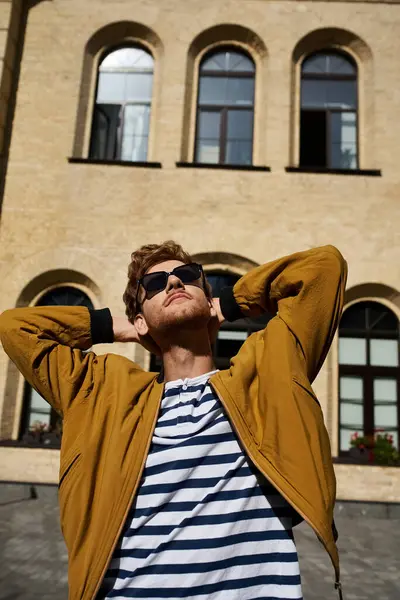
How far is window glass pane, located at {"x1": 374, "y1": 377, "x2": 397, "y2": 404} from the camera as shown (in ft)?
28.3

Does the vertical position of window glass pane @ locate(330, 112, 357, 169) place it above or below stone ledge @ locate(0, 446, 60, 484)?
above

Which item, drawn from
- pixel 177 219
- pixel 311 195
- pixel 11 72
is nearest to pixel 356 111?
pixel 311 195

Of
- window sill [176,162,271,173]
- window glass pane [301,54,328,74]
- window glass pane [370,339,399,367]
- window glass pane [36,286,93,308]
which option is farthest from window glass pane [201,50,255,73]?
window glass pane [370,339,399,367]

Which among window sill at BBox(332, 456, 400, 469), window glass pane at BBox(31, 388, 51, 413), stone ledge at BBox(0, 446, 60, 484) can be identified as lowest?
stone ledge at BBox(0, 446, 60, 484)

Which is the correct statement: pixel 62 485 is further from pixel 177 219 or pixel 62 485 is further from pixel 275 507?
pixel 177 219

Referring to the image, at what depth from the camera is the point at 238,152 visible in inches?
376

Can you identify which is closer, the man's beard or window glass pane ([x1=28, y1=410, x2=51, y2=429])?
the man's beard

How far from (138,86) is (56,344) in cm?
934

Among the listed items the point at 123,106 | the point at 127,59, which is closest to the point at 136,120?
the point at 123,106

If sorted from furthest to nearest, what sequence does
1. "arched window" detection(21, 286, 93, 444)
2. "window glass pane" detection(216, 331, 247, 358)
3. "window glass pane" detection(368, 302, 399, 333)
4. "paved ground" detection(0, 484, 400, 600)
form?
"window glass pane" detection(368, 302, 399, 333) → "window glass pane" detection(216, 331, 247, 358) → "arched window" detection(21, 286, 93, 444) → "paved ground" detection(0, 484, 400, 600)

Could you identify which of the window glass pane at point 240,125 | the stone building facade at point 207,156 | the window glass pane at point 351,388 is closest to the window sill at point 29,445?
the stone building facade at point 207,156

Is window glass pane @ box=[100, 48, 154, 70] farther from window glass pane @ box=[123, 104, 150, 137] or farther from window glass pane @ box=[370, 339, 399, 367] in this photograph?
window glass pane @ box=[370, 339, 399, 367]

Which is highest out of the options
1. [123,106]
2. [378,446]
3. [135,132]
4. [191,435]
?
[123,106]

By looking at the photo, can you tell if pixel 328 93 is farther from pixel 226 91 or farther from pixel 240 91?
pixel 226 91
